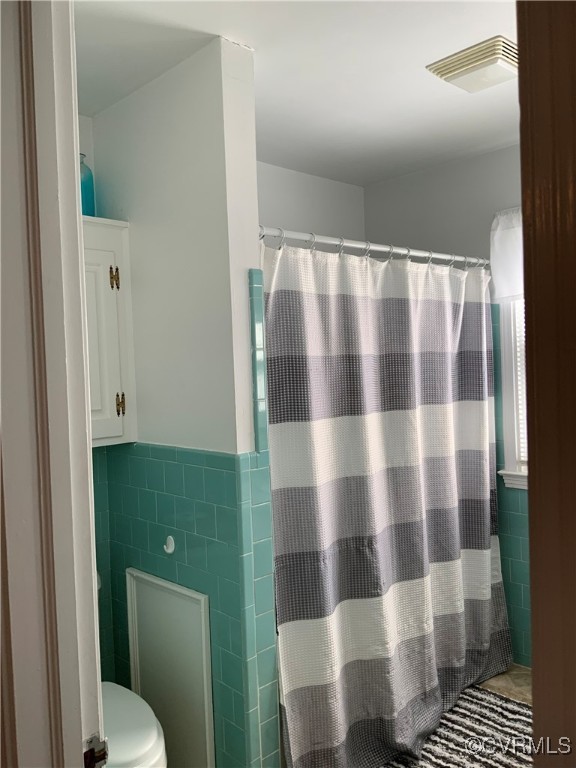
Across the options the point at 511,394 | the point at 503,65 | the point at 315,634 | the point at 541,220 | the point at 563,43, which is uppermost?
the point at 503,65

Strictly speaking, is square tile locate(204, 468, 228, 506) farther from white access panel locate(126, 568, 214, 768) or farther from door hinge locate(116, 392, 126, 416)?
door hinge locate(116, 392, 126, 416)

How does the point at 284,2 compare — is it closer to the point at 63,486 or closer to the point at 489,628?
the point at 63,486

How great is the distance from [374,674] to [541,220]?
209 cm

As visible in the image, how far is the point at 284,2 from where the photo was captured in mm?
1653

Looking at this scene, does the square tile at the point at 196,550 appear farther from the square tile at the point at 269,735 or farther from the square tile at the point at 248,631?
the square tile at the point at 269,735

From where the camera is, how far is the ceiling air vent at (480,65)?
186 cm

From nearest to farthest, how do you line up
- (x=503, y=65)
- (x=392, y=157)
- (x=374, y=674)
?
(x=503, y=65) → (x=374, y=674) → (x=392, y=157)

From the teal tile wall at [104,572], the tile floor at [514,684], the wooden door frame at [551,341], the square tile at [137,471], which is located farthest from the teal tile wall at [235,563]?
the wooden door frame at [551,341]

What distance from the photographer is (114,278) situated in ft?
7.24

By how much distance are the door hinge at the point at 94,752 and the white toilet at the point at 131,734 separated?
89 cm

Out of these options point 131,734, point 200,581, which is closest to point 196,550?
point 200,581

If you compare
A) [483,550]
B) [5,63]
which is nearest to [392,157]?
[483,550]

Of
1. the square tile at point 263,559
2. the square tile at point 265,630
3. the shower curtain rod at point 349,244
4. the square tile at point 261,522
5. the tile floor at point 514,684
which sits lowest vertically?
the tile floor at point 514,684

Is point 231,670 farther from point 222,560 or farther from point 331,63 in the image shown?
point 331,63
